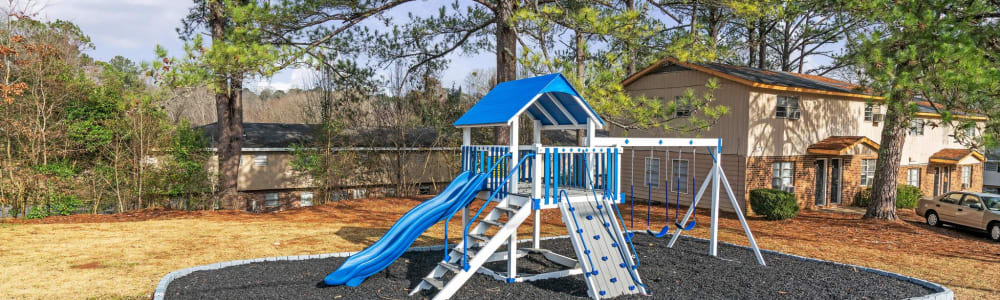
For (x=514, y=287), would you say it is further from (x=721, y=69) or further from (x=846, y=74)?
(x=846, y=74)

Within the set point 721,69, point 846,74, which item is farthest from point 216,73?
point 846,74

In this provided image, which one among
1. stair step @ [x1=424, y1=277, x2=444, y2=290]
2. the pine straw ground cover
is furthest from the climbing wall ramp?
the pine straw ground cover

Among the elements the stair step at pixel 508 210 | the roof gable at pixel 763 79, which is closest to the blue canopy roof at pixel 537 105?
the stair step at pixel 508 210

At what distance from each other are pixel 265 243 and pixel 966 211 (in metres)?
15.9

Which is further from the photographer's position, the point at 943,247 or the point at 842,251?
the point at 943,247

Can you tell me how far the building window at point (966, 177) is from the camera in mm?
22845

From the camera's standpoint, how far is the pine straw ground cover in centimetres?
744

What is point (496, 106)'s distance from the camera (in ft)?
24.9

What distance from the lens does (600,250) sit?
6.59 meters

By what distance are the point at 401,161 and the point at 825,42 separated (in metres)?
19.5

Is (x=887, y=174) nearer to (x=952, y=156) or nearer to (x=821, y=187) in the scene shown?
(x=821, y=187)

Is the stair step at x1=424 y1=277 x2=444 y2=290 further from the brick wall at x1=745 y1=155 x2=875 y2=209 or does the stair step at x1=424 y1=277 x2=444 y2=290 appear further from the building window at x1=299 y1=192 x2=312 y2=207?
the building window at x1=299 y1=192 x2=312 y2=207

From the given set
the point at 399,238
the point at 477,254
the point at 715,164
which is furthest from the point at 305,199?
the point at 715,164

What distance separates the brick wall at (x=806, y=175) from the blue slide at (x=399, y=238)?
11705 millimetres
